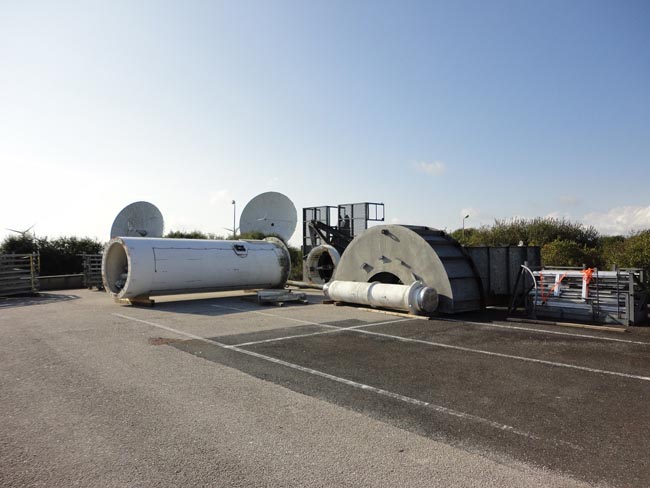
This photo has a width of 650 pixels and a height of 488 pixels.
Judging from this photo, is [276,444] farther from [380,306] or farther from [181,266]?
[181,266]

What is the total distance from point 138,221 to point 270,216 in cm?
859

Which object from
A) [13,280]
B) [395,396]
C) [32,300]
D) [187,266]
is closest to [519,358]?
[395,396]

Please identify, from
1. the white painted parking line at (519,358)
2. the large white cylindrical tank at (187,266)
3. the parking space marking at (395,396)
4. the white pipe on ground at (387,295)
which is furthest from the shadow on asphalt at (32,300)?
the white painted parking line at (519,358)

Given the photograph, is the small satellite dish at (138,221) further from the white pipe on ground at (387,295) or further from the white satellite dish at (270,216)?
the white pipe on ground at (387,295)

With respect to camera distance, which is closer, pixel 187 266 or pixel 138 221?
pixel 187 266

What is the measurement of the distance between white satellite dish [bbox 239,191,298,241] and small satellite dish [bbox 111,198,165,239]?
562cm

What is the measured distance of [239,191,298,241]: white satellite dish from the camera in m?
32.8

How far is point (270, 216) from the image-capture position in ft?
108

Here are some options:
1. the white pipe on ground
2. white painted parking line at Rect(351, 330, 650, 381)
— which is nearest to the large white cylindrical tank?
the white pipe on ground

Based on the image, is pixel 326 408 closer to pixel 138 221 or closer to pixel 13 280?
pixel 13 280

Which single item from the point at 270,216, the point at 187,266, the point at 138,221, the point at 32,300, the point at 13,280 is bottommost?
the point at 32,300

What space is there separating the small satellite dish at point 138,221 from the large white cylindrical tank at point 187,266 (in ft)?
37.3

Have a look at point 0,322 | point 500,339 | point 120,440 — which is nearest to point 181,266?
point 0,322

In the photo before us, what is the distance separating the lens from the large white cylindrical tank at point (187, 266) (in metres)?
16.1
